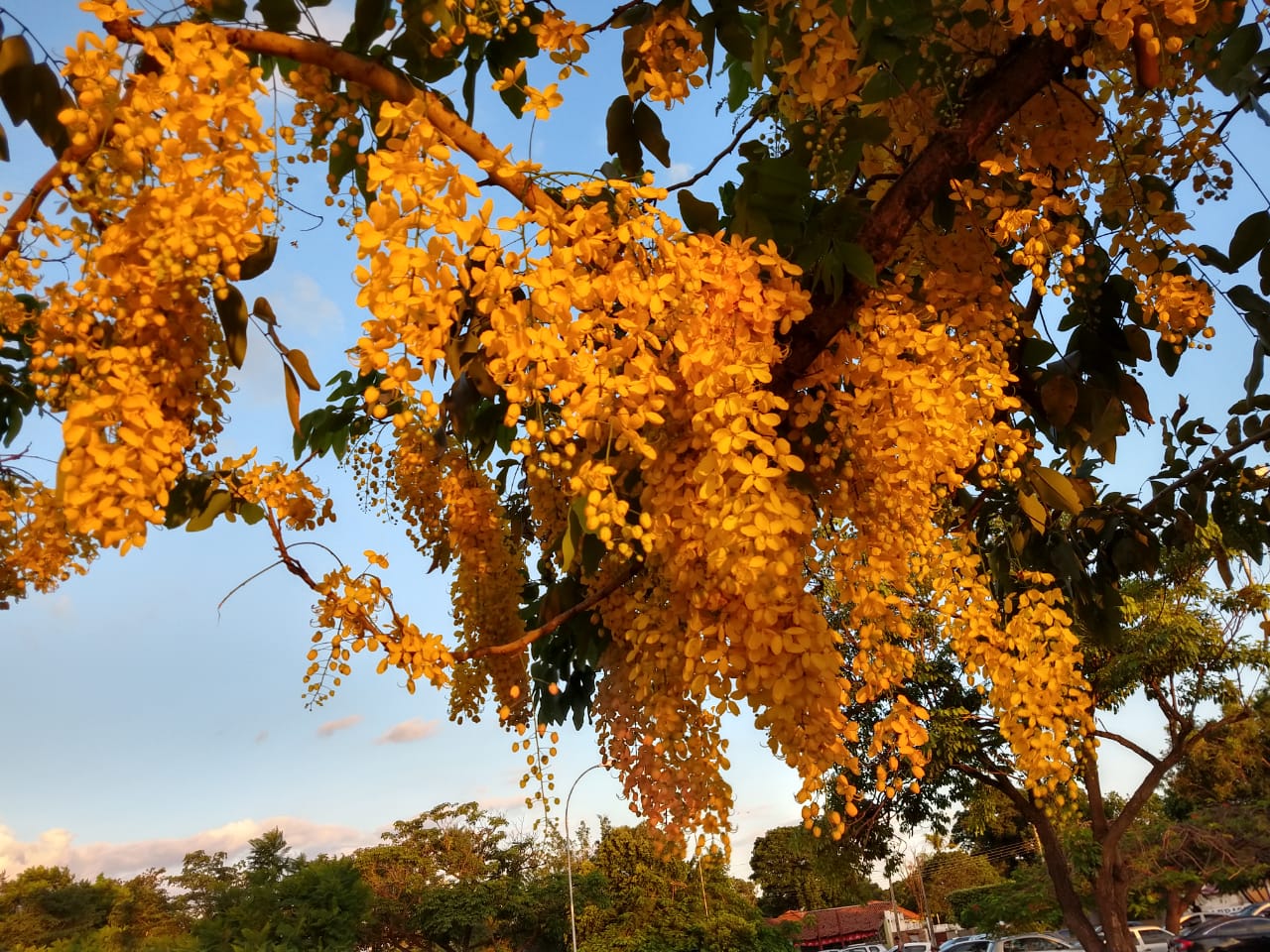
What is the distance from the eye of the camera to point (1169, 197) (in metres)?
2.08

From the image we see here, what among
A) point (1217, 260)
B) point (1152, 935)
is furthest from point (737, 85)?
point (1152, 935)

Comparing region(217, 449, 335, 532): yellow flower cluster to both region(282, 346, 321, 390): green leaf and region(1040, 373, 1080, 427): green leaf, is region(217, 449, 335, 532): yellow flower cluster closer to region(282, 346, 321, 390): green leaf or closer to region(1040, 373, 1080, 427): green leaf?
region(282, 346, 321, 390): green leaf

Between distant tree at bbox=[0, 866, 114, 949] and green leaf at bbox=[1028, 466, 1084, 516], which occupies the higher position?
distant tree at bbox=[0, 866, 114, 949]

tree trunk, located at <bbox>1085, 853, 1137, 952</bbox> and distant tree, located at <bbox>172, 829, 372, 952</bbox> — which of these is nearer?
tree trunk, located at <bbox>1085, 853, 1137, 952</bbox>

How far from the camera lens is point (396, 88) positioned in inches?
56.2

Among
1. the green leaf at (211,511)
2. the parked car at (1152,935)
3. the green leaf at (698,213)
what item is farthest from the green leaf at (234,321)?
the parked car at (1152,935)

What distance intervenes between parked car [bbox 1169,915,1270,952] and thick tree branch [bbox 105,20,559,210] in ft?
57.0

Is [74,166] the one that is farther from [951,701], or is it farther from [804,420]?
[951,701]

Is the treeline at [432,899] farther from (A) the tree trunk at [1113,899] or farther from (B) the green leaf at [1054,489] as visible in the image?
(B) the green leaf at [1054,489]

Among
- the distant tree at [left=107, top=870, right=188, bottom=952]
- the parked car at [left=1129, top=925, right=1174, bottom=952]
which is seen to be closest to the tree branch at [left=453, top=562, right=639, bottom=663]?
the parked car at [left=1129, top=925, right=1174, bottom=952]

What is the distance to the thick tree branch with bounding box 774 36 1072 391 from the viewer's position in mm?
1639

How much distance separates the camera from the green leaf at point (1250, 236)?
2146 mm

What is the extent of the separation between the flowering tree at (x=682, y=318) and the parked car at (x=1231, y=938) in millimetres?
15620

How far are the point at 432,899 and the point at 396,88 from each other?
1107 inches
